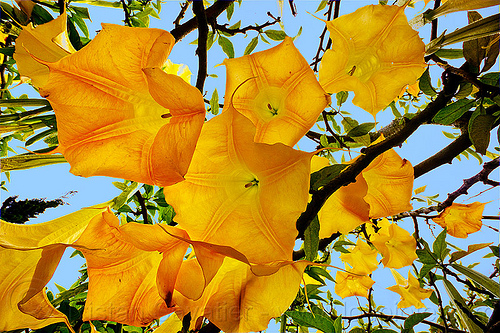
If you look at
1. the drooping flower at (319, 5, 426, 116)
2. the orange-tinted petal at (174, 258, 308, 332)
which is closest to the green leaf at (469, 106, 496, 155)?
the drooping flower at (319, 5, 426, 116)

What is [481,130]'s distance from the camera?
712 mm

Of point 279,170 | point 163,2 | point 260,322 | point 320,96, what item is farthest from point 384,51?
point 163,2

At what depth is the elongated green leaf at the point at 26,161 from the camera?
65 cm

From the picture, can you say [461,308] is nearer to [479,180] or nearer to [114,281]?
[479,180]

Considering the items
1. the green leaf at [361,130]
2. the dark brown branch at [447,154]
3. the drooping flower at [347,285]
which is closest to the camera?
the green leaf at [361,130]

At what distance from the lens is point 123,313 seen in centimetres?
46

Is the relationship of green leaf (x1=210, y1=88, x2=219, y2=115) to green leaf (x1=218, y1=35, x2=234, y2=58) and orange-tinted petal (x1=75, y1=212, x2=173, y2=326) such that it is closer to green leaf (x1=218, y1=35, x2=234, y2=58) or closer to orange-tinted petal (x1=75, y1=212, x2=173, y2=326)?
green leaf (x1=218, y1=35, x2=234, y2=58)

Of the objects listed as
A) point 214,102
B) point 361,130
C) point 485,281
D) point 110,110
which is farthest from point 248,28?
point 485,281

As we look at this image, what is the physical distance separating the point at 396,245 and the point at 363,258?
0.26 m

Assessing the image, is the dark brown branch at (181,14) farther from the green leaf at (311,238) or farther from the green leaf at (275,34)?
the green leaf at (311,238)

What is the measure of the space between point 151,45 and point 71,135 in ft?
0.55

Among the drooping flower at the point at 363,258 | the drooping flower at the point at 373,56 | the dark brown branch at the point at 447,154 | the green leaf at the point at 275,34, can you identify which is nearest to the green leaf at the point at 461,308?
the drooping flower at the point at 363,258

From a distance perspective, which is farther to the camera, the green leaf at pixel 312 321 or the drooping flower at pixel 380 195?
the green leaf at pixel 312 321

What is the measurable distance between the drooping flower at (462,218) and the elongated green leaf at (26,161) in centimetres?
114
